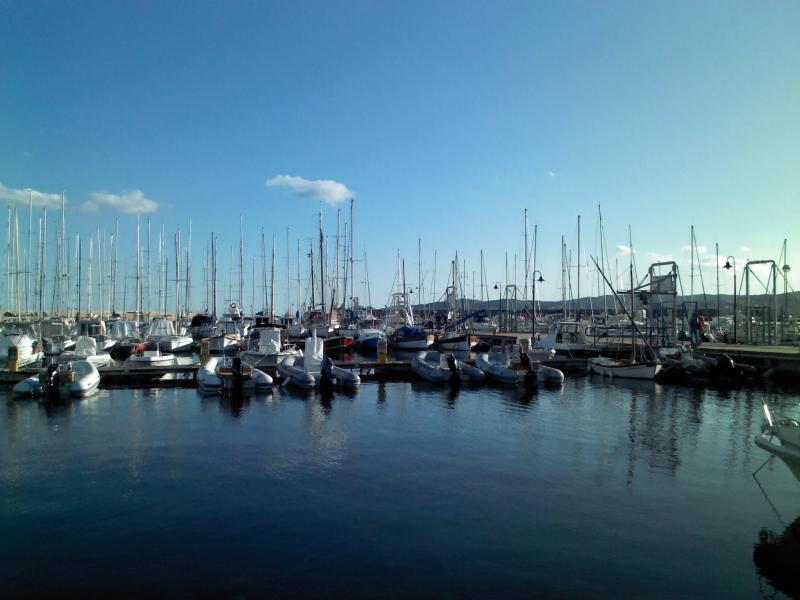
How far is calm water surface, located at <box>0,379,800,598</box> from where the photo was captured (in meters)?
10.1

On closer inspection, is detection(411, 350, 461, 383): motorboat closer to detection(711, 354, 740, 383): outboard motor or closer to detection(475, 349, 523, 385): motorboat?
detection(475, 349, 523, 385): motorboat

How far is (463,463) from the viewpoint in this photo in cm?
1739

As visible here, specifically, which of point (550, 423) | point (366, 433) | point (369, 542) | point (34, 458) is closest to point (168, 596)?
point (369, 542)

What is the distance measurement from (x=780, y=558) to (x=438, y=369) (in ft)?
85.9

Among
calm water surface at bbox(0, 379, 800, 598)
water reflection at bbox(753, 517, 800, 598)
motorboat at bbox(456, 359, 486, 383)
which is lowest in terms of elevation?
water reflection at bbox(753, 517, 800, 598)

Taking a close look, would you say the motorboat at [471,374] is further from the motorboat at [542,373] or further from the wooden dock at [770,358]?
the wooden dock at [770,358]

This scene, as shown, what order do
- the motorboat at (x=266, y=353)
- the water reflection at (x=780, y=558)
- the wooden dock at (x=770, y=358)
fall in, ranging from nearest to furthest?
the water reflection at (x=780, y=558) → the wooden dock at (x=770, y=358) → the motorboat at (x=266, y=353)

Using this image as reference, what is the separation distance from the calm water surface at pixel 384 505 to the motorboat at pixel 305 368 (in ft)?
24.6

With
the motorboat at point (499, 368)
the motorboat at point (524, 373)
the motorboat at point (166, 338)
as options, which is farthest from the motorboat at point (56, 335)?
the motorboat at point (524, 373)

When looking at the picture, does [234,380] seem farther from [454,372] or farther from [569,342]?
[569,342]

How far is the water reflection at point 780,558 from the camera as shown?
394 inches

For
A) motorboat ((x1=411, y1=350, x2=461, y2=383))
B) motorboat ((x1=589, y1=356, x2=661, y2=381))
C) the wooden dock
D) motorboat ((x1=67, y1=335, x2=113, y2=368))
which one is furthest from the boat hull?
motorboat ((x1=67, y1=335, x2=113, y2=368))

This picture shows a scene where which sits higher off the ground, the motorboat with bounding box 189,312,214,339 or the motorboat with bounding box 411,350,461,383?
the motorboat with bounding box 189,312,214,339

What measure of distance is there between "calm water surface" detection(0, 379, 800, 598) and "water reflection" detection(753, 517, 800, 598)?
223mm
